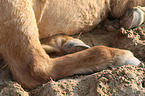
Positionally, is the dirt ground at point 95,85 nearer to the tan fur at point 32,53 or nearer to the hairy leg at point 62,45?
the tan fur at point 32,53

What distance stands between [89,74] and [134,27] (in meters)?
0.96

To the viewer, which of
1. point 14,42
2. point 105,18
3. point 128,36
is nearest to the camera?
point 14,42

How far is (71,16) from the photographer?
6.59ft

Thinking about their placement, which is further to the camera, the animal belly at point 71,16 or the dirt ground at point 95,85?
the animal belly at point 71,16

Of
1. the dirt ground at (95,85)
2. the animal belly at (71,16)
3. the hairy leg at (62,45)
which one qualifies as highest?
the animal belly at (71,16)

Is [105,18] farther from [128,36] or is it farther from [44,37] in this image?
[44,37]

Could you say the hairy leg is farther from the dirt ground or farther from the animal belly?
the dirt ground

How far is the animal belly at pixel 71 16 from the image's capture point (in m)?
1.86

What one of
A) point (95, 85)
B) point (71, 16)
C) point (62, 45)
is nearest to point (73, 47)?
point (62, 45)

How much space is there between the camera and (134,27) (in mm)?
2172

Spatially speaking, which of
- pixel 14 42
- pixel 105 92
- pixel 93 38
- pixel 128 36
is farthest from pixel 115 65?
pixel 14 42

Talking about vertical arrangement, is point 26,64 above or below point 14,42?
below

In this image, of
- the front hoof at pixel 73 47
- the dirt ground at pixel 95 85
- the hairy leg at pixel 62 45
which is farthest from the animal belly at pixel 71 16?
the dirt ground at pixel 95 85

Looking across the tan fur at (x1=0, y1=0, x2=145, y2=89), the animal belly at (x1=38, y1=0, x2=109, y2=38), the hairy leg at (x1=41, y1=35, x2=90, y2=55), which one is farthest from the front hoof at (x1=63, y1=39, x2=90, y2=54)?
the animal belly at (x1=38, y1=0, x2=109, y2=38)
